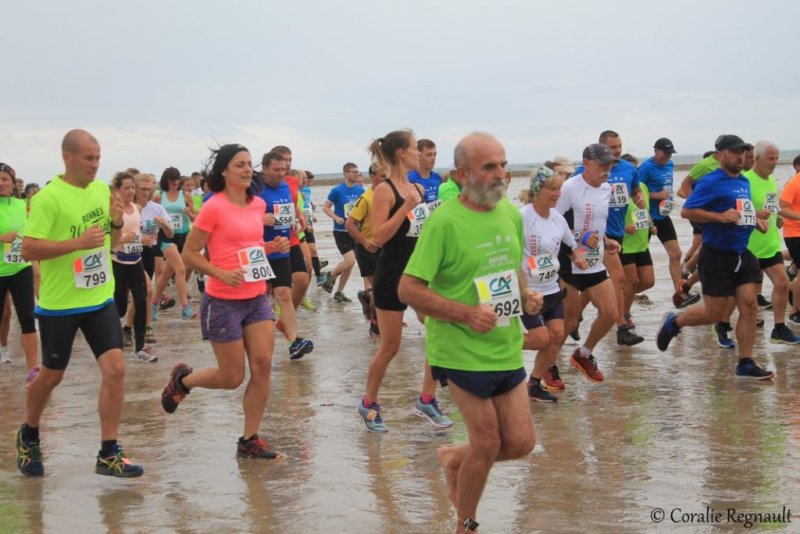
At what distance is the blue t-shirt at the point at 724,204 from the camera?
8.73m

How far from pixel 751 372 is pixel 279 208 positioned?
458 cm

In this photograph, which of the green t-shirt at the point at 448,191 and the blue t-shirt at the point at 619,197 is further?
the blue t-shirt at the point at 619,197

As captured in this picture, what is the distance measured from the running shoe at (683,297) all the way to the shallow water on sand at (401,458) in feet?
8.38

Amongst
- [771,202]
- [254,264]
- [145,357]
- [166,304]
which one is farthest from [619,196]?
[166,304]

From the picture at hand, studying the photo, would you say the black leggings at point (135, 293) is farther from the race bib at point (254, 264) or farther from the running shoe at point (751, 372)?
the running shoe at point (751, 372)

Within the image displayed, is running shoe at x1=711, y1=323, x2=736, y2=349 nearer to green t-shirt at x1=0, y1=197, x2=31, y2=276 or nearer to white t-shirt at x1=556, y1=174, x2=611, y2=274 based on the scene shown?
white t-shirt at x1=556, y1=174, x2=611, y2=274

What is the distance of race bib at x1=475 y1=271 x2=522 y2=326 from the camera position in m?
4.87

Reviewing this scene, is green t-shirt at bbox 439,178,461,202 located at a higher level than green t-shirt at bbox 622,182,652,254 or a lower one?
higher

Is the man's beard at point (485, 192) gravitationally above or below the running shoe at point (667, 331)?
above

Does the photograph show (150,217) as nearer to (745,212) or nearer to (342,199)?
(342,199)

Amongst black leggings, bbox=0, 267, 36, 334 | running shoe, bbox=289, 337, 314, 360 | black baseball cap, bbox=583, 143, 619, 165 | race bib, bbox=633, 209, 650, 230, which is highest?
black baseball cap, bbox=583, 143, 619, 165

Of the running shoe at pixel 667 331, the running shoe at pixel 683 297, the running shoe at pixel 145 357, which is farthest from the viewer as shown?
the running shoe at pixel 683 297

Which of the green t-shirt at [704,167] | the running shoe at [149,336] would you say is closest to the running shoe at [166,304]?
the running shoe at [149,336]

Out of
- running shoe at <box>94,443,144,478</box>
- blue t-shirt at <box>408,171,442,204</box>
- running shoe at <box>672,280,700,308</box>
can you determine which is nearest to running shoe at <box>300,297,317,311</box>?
running shoe at <box>672,280,700,308</box>
